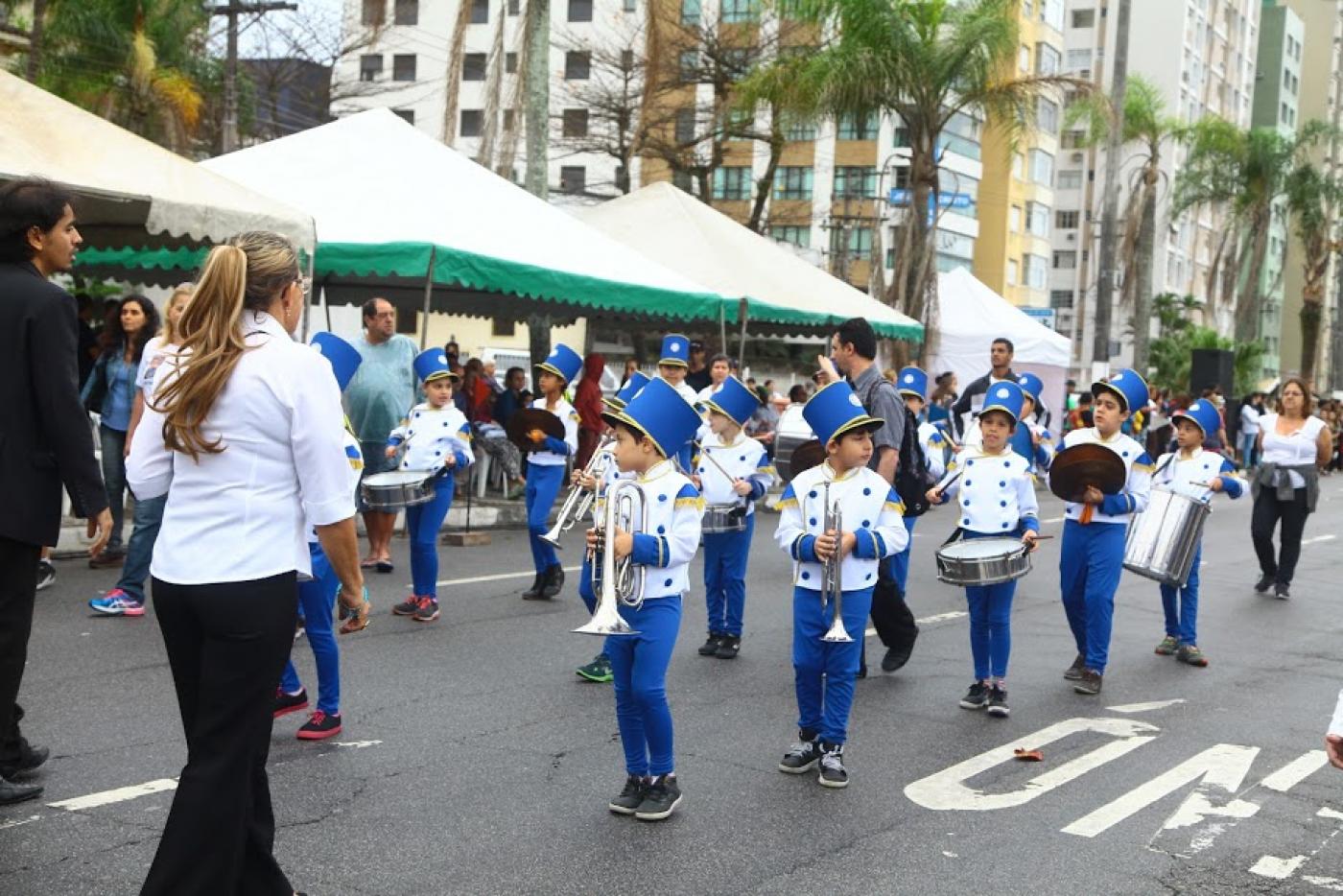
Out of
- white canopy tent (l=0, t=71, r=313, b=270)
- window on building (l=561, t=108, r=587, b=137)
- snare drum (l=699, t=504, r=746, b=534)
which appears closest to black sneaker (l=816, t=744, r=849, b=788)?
snare drum (l=699, t=504, r=746, b=534)

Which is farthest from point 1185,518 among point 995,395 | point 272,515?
point 272,515

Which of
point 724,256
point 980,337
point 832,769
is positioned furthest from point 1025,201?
point 832,769

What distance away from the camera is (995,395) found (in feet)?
27.9

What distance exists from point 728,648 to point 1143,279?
36558 millimetres

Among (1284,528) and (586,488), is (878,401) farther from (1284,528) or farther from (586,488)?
(1284,528)

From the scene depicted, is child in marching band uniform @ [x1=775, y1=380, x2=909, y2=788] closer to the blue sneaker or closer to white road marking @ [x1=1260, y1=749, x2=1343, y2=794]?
white road marking @ [x1=1260, y1=749, x2=1343, y2=794]

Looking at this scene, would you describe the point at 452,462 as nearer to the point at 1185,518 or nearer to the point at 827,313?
the point at 1185,518

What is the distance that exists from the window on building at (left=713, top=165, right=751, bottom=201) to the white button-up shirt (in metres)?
57.7

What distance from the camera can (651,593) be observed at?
A: 5719 millimetres

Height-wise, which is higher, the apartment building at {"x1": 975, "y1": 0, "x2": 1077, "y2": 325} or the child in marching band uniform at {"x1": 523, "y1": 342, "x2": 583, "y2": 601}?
the apartment building at {"x1": 975, "y1": 0, "x2": 1077, "y2": 325}

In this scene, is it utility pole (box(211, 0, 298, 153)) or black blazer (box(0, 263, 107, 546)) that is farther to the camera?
utility pole (box(211, 0, 298, 153))

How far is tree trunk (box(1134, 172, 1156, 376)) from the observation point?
4019 cm

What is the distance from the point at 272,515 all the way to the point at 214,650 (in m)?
0.38

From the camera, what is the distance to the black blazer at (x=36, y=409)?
198 inches
